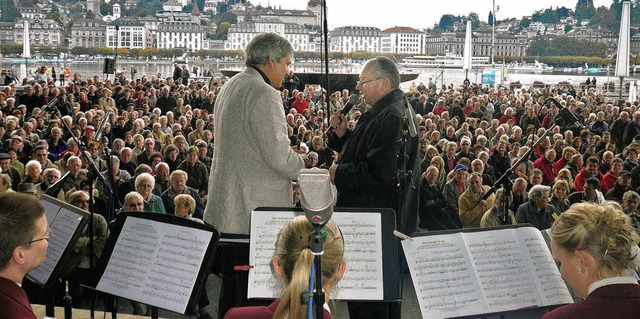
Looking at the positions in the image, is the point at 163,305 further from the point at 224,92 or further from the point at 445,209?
the point at 445,209

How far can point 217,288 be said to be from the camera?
6.94 meters

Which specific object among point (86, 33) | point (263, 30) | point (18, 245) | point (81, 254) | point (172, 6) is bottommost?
point (81, 254)

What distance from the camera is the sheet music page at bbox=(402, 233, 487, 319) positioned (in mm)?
3055

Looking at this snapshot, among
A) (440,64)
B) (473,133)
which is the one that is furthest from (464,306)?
(440,64)

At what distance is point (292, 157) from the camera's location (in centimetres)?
364

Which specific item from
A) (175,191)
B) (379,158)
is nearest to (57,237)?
(379,158)

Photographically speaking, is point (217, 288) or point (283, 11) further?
point (283, 11)

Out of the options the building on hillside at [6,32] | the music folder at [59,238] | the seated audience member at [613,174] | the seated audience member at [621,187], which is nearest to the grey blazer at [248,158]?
Result: the music folder at [59,238]

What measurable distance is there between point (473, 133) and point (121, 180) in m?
7.51

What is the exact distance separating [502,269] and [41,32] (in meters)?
98.9

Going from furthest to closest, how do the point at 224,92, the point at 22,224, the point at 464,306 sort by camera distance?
the point at 224,92, the point at 464,306, the point at 22,224

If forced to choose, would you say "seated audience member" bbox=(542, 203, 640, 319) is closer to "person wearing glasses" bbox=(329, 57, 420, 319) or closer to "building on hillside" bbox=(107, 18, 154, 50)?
"person wearing glasses" bbox=(329, 57, 420, 319)

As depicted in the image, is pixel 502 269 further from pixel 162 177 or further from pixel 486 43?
pixel 486 43

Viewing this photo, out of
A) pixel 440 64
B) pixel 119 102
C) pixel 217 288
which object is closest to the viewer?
pixel 217 288
